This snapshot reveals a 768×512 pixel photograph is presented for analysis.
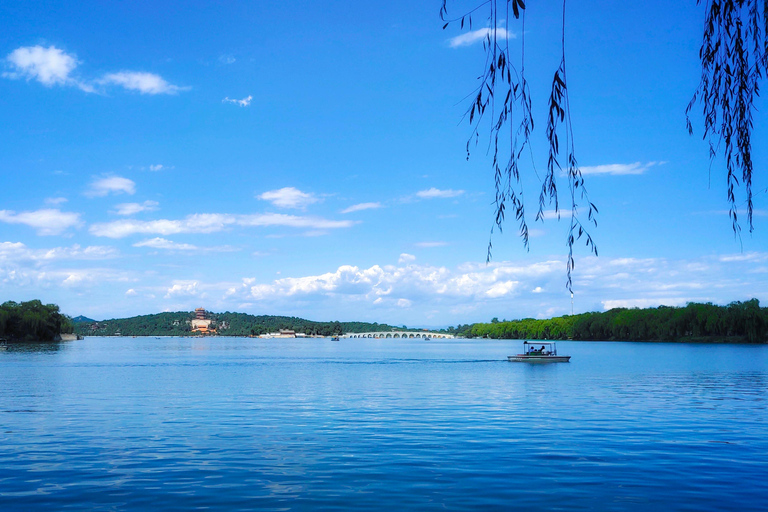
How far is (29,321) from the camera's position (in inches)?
6914

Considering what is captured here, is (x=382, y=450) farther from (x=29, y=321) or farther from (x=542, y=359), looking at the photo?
(x=29, y=321)

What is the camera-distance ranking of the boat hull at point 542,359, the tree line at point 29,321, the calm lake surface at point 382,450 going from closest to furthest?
the calm lake surface at point 382,450 → the boat hull at point 542,359 → the tree line at point 29,321

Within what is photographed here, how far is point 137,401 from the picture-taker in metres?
42.9

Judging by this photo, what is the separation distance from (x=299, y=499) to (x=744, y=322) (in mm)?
188683

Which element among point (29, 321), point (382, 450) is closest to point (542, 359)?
point (382, 450)

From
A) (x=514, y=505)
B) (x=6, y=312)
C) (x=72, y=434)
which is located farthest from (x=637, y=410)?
(x=6, y=312)

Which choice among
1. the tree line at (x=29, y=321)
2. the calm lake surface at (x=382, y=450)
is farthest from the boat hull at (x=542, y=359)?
the tree line at (x=29, y=321)

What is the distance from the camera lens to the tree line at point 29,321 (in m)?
173

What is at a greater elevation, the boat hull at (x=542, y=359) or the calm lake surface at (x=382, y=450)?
the calm lake surface at (x=382, y=450)

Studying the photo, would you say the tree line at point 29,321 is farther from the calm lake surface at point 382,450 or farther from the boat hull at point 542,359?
the calm lake surface at point 382,450

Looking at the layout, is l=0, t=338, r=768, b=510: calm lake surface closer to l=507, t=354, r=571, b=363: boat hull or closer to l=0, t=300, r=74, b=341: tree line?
l=507, t=354, r=571, b=363: boat hull

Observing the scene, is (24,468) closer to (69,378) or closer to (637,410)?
(637,410)

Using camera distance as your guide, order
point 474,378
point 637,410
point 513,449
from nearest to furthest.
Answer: point 513,449 → point 637,410 → point 474,378

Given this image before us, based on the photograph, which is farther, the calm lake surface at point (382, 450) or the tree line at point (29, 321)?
the tree line at point (29, 321)
